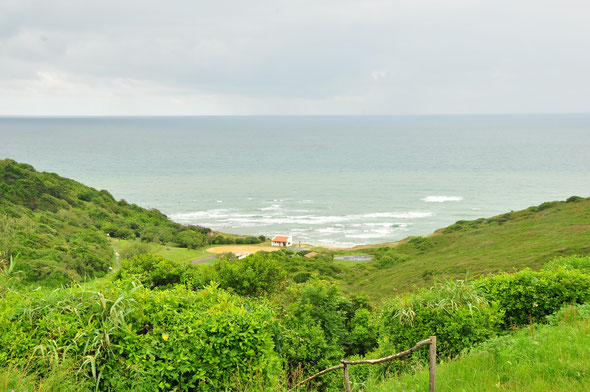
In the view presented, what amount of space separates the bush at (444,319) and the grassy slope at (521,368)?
1.20 metres

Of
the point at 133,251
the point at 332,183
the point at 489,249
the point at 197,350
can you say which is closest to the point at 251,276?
the point at 197,350

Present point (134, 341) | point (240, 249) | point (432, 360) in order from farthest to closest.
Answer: point (240, 249) < point (134, 341) < point (432, 360)

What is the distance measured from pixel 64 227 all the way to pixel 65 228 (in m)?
0.47

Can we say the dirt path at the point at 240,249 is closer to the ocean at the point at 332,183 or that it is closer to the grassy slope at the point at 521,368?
the ocean at the point at 332,183

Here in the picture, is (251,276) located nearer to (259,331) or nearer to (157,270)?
(157,270)

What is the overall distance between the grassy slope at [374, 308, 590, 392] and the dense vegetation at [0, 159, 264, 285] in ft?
100

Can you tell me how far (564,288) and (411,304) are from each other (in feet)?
12.6

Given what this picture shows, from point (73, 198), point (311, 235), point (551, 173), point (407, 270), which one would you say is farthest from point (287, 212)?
point (551, 173)

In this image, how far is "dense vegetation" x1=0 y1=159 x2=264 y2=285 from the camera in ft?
120

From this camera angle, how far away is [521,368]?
6.17 metres

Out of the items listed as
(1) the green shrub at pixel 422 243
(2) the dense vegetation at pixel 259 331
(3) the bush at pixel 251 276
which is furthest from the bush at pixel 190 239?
(2) the dense vegetation at pixel 259 331

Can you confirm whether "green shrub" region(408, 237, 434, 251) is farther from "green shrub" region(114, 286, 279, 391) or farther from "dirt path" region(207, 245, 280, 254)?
"green shrub" region(114, 286, 279, 391)

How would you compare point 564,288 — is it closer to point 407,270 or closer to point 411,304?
point 411,304

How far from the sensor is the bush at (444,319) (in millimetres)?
8734
